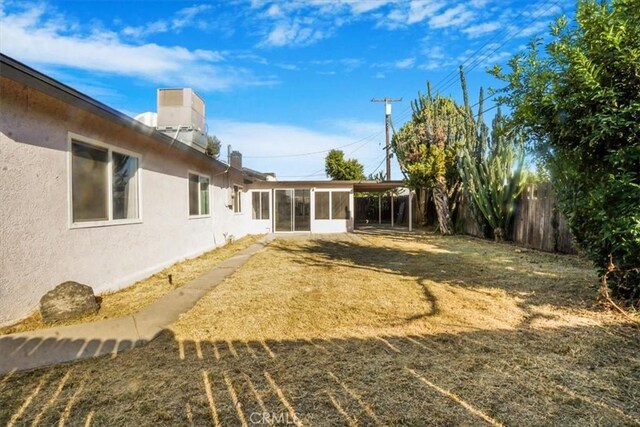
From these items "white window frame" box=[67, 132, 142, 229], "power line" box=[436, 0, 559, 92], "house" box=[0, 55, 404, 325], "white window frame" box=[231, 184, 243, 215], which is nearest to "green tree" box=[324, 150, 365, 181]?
"power line" box=[436, 0, 559, 92]

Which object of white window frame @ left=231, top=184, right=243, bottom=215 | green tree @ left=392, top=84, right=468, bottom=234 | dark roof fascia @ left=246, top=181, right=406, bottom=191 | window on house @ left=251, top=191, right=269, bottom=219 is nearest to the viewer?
white window frame @ left=231, top=184, right=243, bottom=215

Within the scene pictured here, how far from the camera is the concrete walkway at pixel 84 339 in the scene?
2982mm

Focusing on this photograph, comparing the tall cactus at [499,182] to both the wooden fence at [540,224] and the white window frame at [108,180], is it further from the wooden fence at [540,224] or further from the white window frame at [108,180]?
the white window frame at [108,180]

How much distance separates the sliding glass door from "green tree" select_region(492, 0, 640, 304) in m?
12.2

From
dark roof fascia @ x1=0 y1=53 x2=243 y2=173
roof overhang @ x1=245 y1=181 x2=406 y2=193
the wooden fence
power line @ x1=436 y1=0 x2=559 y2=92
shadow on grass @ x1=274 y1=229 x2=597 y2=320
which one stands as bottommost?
shadow on grass @ x1=274 y1=229 x2=597 y2=320

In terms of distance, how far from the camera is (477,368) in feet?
9.07

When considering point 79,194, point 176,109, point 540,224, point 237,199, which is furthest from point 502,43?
point 79,194

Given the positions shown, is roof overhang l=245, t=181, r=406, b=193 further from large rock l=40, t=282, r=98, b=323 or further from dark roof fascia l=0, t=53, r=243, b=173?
large rock l=40, t=282, r=98, b=323

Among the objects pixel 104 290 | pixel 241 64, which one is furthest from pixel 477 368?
pixel 241 64

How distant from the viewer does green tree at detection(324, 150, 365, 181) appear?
29.6m

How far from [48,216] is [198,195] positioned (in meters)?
5.50

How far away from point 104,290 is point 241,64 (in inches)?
381

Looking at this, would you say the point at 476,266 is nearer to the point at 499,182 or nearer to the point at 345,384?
the point at 499,182

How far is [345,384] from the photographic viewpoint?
2541mm
